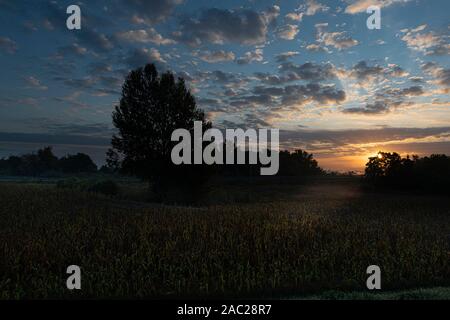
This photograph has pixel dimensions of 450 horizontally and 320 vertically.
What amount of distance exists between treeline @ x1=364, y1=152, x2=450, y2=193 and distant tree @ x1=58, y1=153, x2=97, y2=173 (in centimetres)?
10118

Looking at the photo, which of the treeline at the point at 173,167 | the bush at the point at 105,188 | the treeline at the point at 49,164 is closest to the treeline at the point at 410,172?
the treeline at the point at 173,167

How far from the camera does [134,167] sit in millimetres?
41750

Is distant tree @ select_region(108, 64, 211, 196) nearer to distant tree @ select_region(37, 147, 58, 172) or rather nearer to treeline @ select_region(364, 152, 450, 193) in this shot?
treeline @ select_region(364, 152, 450, 193)

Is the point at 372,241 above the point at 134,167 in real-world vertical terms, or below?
below

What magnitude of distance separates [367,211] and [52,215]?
75.0 feet

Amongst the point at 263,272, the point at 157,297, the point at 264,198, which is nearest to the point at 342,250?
the point at 263,272

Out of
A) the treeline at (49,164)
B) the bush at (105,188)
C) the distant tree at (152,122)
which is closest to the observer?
the distant tree at (152,122)

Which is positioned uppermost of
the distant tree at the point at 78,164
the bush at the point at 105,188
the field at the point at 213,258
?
the distant tree at the point at 78,164

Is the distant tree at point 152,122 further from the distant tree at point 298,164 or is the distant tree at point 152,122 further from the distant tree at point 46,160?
the distant tree at point 46,160

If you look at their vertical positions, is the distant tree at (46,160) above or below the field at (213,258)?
above

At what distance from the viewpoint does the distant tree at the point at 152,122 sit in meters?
40.9

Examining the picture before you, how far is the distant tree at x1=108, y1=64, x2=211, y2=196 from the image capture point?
134 feet

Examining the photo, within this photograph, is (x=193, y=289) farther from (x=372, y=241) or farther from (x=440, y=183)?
(x=440, y=183)

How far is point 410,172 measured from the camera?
45719 millimetres
